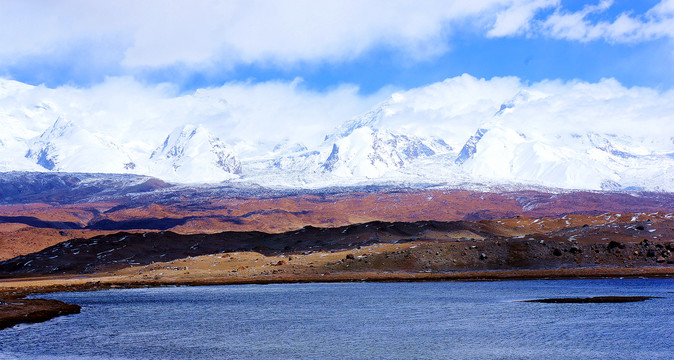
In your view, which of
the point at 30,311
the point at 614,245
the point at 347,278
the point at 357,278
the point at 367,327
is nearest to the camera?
the point at 367,327

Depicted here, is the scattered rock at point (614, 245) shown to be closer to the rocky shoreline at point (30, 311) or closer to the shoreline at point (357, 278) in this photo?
the shoreline at point (357, 278)

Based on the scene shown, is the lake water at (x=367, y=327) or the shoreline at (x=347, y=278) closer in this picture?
the lake water at (x=367, y=327)

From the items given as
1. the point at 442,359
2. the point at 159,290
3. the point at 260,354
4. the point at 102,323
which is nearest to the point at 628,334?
the point at 442,359

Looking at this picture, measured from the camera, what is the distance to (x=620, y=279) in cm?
9044

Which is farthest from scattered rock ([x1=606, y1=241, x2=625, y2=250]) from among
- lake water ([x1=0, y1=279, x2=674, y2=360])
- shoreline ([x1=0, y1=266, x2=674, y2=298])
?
lake water ([x1=0, y1=279, x2=674, y2=360])

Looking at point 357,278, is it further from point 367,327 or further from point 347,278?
point 367,327

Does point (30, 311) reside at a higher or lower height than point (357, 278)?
higher

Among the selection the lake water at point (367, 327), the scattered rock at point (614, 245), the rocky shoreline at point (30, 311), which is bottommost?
the lake water at point (367, 327)

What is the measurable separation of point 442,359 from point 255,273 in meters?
78.2

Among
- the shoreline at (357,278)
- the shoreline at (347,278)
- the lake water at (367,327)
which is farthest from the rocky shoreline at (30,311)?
the shoreline at (357,278)

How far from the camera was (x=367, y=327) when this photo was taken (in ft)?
180

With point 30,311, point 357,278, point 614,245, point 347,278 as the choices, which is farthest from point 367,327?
point 614,245

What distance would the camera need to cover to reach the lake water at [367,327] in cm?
4428

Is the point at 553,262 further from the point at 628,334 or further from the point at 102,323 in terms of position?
the point at 102,323
